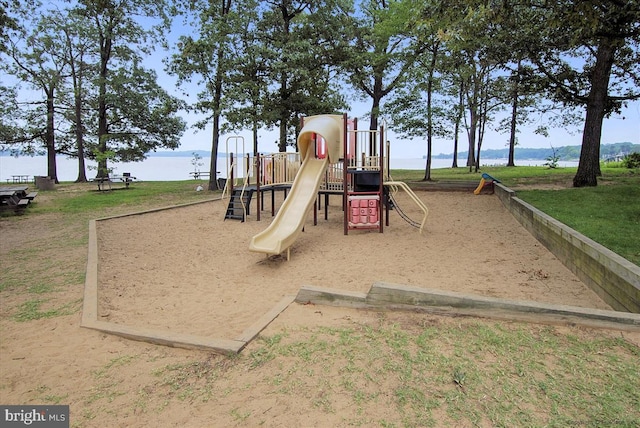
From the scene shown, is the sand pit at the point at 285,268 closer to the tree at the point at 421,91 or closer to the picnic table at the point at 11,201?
the picnic table at the point at 11,201

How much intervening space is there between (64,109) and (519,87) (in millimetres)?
24678

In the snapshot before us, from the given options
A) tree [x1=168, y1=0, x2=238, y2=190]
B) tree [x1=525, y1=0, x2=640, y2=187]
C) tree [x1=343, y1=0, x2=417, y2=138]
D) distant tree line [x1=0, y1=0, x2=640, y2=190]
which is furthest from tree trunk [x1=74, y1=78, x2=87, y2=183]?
tree [x1=525, y1=0, x2=640, y2=187]

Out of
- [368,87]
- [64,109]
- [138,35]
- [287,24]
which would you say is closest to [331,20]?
[287,24]

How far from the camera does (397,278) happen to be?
199 inches

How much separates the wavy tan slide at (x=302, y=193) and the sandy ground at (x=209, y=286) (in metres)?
0.35

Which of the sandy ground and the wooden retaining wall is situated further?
the wooden retaining wall

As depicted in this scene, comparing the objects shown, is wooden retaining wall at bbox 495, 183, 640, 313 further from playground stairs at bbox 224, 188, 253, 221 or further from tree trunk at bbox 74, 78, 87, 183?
tree trunk at bbox 74, 78, 87, 183

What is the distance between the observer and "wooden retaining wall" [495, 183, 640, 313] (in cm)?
372

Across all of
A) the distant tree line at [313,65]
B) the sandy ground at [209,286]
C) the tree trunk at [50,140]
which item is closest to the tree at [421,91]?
the distant tree line at [313,65]

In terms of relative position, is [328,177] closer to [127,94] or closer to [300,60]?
[300,60]

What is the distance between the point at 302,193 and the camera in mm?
7938

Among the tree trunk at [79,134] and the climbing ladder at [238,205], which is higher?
the tree trunk at [79,134]

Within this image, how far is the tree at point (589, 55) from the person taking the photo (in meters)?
8.05

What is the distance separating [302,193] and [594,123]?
399 inches
